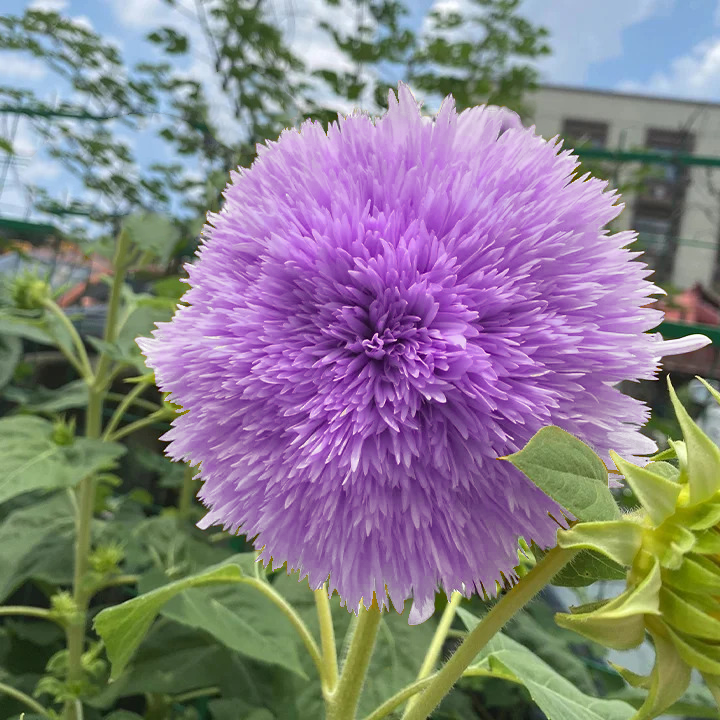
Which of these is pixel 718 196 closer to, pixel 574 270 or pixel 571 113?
pixel 574 270

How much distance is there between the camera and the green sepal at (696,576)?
0.25 m

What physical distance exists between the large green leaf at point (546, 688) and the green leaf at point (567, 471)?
0.14 meters

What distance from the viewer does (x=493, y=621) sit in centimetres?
30

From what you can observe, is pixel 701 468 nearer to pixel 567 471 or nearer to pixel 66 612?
pixel 567 471

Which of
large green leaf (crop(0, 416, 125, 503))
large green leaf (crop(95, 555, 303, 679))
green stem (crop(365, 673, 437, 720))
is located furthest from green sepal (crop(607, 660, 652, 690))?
large green leaf (crop(0, 416, 125, 503))

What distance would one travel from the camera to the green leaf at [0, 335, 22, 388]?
3.80ft

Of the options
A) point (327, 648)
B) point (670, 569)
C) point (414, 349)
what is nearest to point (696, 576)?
point (670, 569)

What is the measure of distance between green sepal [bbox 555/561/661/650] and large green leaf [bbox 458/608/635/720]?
0.32 ft

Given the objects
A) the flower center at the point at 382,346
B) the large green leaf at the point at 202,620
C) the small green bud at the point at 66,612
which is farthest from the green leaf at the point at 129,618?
the small green bud at the point at 66,612

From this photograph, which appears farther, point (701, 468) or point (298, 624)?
point (298, 624)

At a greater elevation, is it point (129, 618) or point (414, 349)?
point (414, 349)

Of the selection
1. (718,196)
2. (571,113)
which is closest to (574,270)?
(718,196)

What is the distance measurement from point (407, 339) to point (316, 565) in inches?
4.2

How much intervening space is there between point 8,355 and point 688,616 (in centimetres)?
122
